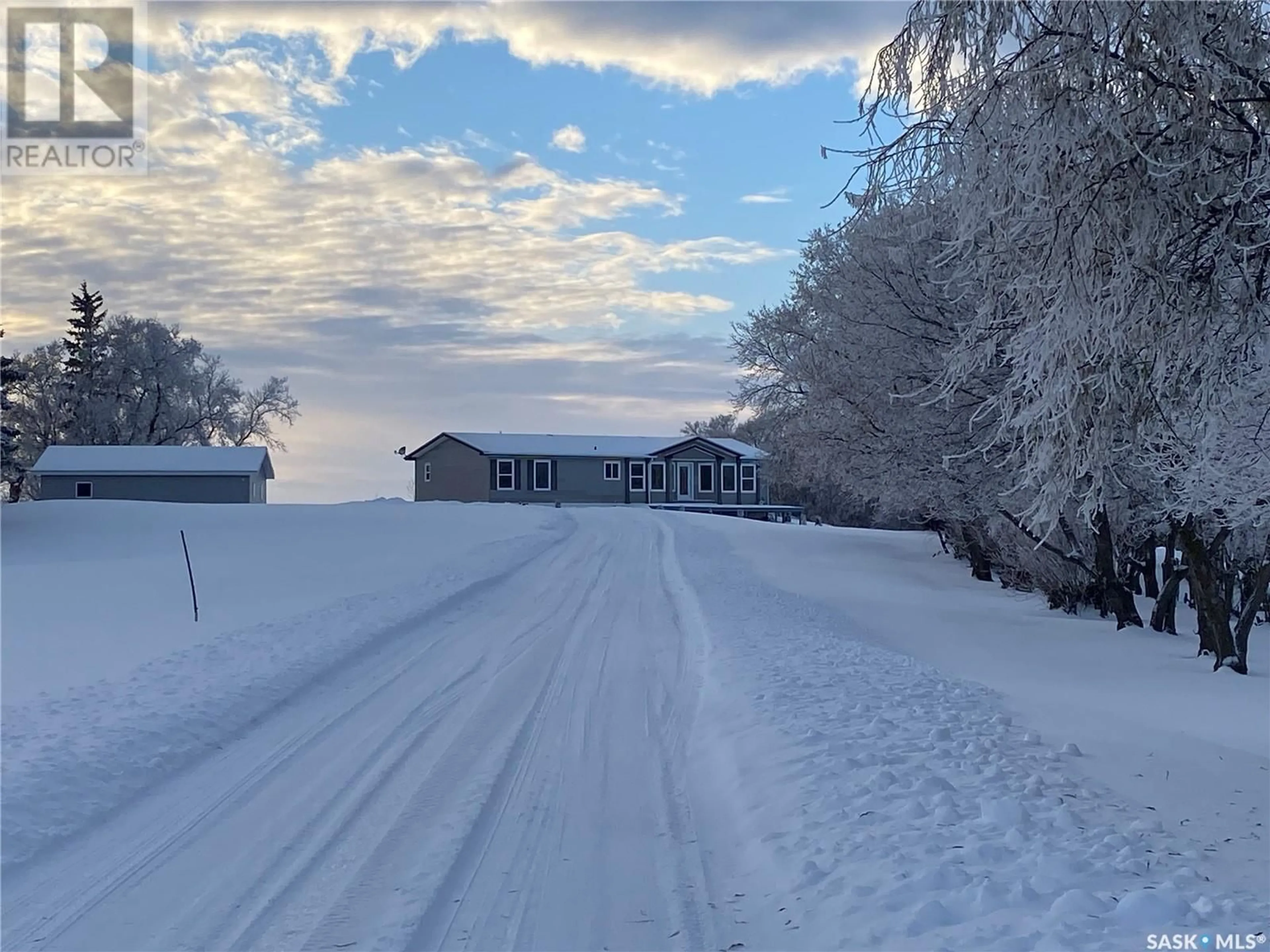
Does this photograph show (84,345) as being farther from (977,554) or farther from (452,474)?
(977,554)

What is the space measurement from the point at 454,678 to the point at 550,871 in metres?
5.45

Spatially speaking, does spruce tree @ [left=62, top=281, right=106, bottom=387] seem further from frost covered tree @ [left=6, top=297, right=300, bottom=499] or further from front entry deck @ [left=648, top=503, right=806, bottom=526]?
front entry deck @ [left=648, top=503, right=806, bottom=526]

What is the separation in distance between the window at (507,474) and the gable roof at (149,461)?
37.8 ft

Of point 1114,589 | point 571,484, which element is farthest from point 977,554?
point 571,484

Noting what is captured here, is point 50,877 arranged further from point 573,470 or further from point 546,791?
point 573,470

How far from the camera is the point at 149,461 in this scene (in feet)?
148

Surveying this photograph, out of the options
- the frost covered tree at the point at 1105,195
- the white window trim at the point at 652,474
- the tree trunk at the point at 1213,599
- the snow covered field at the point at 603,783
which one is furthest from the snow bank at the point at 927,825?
the white window trim at the point at 652,474

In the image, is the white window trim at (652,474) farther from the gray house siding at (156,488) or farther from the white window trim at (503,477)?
the gray house siding at (156,488)

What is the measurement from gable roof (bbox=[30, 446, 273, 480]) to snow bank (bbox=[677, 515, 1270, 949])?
37881 millimetres

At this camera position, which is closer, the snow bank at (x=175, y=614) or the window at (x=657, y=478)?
the snow bank at (x=175, y=614)

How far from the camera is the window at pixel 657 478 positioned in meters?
57.2

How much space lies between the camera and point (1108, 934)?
184 inches

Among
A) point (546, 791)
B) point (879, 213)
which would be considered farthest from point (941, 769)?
point (879, 213)

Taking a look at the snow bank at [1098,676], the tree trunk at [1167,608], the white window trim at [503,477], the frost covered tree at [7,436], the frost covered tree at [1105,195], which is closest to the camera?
the frost covered tree at [1105,195]
